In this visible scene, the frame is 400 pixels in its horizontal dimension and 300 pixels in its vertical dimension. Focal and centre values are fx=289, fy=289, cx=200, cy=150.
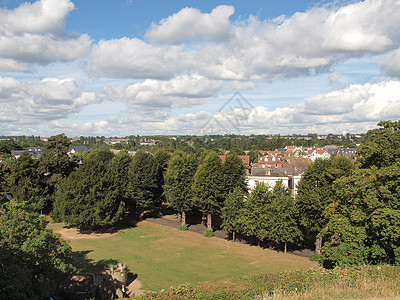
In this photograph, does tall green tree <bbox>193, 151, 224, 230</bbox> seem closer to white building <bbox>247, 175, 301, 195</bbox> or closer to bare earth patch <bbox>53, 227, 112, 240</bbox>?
white building <bbox>247, 175, 301, 195</bbox>

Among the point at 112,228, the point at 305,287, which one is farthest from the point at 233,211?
the point at 305,287

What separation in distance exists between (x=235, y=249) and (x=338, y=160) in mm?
18429

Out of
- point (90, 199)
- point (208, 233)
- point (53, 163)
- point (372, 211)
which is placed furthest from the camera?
point (53, 163)

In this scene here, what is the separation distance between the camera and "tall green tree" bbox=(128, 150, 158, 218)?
5569 cm

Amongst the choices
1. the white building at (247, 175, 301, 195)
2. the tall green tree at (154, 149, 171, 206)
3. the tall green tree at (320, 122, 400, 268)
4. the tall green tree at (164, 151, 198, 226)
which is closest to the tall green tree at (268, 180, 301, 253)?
the tall green tree at (320, 122, 400, 268)

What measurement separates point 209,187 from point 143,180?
15.4m

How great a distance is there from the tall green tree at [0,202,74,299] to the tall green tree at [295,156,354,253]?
92.3ft

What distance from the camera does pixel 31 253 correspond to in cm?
1866

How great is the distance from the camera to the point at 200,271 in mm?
31484

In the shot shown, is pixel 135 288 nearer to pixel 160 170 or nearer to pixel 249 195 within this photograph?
pixel 249 195

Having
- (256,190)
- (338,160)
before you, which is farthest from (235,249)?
(338,160)

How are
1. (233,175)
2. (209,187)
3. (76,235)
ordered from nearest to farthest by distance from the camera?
(76,235), (209,187), (233,175)

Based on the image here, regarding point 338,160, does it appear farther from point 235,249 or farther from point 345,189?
point 235,249

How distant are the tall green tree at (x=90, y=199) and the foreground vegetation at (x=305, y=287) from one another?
3539cm
